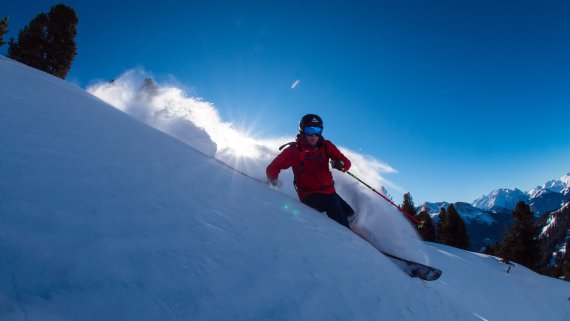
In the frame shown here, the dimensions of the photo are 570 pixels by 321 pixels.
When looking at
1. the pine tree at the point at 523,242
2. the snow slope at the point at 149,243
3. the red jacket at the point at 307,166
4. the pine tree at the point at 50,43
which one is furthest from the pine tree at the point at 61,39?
the pine tree at the point at 523,242

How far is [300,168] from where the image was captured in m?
6.20

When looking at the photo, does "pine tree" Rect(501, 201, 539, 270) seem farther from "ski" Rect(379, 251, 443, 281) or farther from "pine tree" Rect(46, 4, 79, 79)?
"pine tree" Rect(46, 4, 79, 79)

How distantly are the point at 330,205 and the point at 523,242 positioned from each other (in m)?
28.7

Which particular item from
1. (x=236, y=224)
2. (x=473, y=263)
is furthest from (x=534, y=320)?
(x=236, y=224)

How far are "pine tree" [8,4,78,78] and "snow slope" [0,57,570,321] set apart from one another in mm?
24642

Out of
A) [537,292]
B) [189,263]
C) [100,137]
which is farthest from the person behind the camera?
[537,292]

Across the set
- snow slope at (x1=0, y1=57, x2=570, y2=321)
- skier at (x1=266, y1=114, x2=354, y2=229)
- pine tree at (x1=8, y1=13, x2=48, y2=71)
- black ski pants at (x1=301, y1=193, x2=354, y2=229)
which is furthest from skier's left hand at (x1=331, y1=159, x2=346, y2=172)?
pine tree at (x1=8, y1=13, x2=48, y2=71)

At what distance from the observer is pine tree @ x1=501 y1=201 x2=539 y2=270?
2577 centimetres

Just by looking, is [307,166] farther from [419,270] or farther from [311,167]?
[419,270]

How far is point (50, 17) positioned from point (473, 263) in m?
34.0

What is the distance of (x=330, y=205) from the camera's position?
6004 millimetres

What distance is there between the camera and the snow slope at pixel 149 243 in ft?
5.00

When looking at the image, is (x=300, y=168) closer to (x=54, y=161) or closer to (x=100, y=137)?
(x=100, y=137)

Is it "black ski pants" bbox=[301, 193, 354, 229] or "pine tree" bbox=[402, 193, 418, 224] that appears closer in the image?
"black ski pants" bbox=[301, 193, 354, 229]
